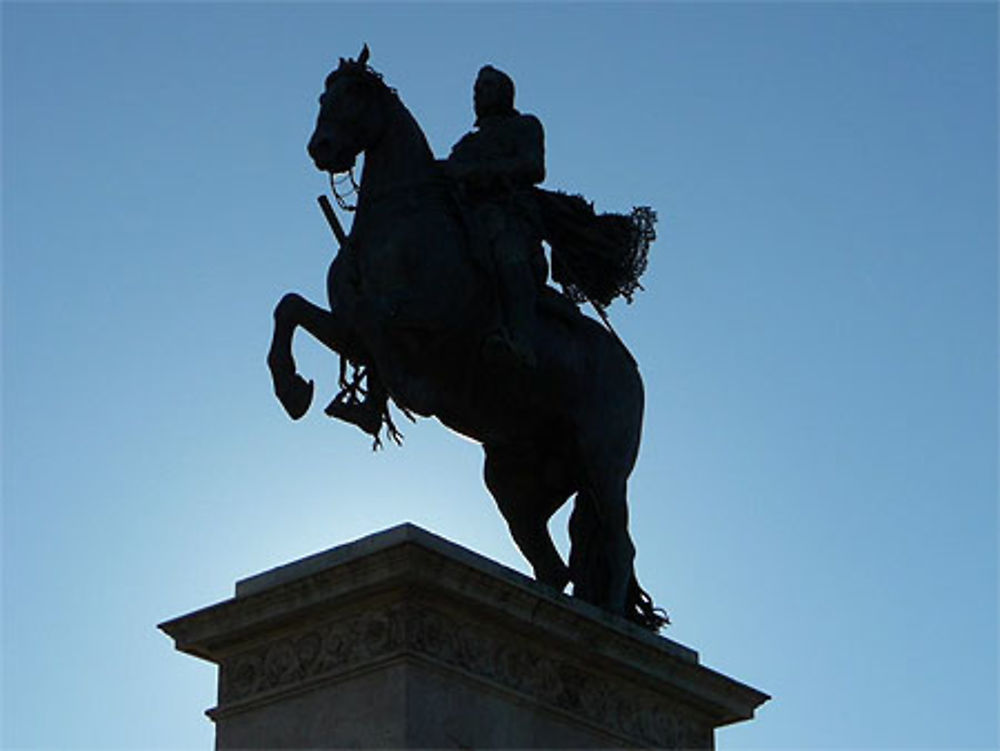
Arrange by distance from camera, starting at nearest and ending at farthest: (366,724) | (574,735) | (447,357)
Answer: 1. (366,724)
2. (574,735)
3. (447,357)

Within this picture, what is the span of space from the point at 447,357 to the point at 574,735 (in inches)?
94.2

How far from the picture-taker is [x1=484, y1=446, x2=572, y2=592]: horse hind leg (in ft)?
47.3

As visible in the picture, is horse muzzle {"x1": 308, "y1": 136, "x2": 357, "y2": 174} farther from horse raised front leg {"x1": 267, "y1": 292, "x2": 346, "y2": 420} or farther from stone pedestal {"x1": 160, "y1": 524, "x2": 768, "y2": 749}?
stone pedestal {"x1": 160, "y1": 524, "x2": 768, "y2": 749}

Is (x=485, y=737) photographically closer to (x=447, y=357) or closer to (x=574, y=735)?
(x=574, y=735)

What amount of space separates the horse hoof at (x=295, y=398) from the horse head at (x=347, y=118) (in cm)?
136

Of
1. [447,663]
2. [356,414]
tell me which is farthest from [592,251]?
[447,663]

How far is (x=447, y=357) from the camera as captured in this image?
13.8 m

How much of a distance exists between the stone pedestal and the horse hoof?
152cm

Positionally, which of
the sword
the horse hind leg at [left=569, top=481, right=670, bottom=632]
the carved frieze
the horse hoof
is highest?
the sword

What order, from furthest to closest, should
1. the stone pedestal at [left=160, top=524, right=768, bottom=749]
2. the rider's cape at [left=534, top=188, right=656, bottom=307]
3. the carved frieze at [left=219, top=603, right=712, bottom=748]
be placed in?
1. the rider's cape at [left=534, top=188, right=656, bottom=307]
2. the carved frieze at [left=219, top=603, right=712, bottom=748]
3. the stone pedestal at [left=160, top=524, right=768, bottom=749]

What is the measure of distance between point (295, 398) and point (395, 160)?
1.60m

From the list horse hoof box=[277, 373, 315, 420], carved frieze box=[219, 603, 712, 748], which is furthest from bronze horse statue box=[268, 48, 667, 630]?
carved frieze box=[219, 603, 712, 748]

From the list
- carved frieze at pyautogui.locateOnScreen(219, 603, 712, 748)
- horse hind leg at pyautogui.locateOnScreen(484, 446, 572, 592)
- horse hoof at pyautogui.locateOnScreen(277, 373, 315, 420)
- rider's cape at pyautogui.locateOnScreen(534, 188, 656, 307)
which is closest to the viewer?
carved frieze at pyautogui.locateOnScreen(219, 603, 712, 748)

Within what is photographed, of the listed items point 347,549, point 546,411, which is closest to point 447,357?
point 546,411
